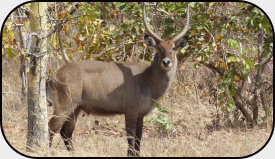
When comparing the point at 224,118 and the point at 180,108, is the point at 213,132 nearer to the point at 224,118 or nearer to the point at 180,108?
the point at 224,118

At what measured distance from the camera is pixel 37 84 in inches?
271

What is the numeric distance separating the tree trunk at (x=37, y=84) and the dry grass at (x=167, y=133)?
291 mm

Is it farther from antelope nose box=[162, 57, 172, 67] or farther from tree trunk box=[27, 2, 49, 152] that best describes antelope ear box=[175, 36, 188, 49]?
tree trunk box=[27, 2, 49, 152]

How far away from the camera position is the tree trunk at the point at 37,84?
6.80m

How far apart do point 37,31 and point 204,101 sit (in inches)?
212

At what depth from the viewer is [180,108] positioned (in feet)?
33.3

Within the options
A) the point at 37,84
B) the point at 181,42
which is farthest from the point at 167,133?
the point at 37,84

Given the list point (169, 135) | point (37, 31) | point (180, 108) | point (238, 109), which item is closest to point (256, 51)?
point (238, 109)

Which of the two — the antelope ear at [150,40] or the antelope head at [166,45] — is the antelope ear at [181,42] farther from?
the antelope ear at [150,40]

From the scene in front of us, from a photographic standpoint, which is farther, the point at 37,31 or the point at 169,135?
the point at 169,135

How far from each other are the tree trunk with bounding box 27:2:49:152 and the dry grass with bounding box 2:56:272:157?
11.5 inches

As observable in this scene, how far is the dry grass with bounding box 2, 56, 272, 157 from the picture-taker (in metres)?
7.52

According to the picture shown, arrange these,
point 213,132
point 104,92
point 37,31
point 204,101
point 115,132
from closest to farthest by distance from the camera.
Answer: point 37,31 → point 104,92 → point 213,132 → point 115,132 → point 204,101

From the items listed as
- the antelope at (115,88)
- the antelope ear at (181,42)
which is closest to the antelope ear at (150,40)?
the antelope at (115,88)
